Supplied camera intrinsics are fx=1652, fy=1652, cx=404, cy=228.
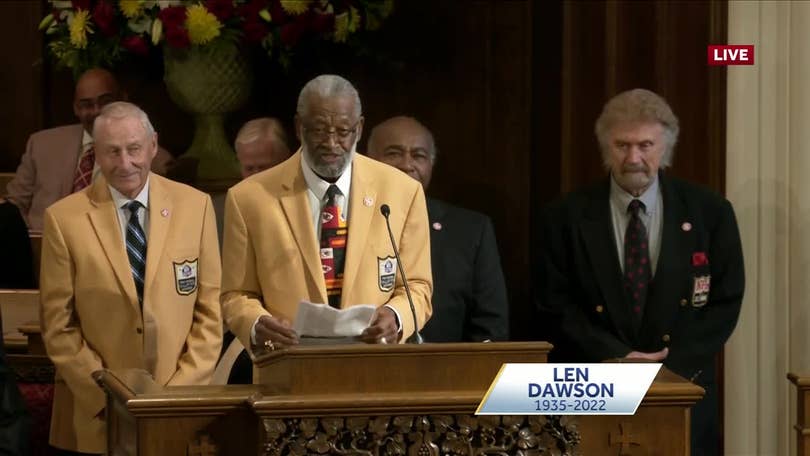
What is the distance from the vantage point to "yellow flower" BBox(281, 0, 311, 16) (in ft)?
20.3

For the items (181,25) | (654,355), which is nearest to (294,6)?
(181,25)

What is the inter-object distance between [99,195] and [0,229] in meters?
1.35

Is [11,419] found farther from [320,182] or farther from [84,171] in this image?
[84,171]

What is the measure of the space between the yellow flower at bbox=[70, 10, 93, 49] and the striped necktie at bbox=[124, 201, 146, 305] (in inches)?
68.5

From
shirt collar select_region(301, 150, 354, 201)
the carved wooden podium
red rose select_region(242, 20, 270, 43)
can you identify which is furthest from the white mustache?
red rose select_region(242, 20, 270, 43)

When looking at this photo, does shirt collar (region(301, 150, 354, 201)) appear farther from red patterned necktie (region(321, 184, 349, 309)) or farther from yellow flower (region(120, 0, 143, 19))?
yellow flower (region(120, 0, 143, 19))

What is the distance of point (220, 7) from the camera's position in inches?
241

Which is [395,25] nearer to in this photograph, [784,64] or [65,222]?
[784,64]

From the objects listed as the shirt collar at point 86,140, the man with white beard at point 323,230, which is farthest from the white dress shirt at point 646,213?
the shirt collar at point 86,140

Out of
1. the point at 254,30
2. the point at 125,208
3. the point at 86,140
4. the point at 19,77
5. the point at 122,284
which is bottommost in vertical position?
the point at 122,284

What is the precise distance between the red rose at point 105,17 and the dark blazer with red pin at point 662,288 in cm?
202

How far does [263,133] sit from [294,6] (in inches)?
31.3

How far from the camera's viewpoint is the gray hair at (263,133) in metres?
5.57

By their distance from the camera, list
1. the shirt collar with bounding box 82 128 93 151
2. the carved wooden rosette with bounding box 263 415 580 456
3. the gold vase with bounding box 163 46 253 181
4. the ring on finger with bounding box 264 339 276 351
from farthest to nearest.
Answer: the gold vase with bounding box 163 46 253 181, the shirt collar with bounding box 82 128 93 151, the ring on finger with bounding box 264 339 276 351, the carved wooden rosette with bounding box 263 415 580 456
